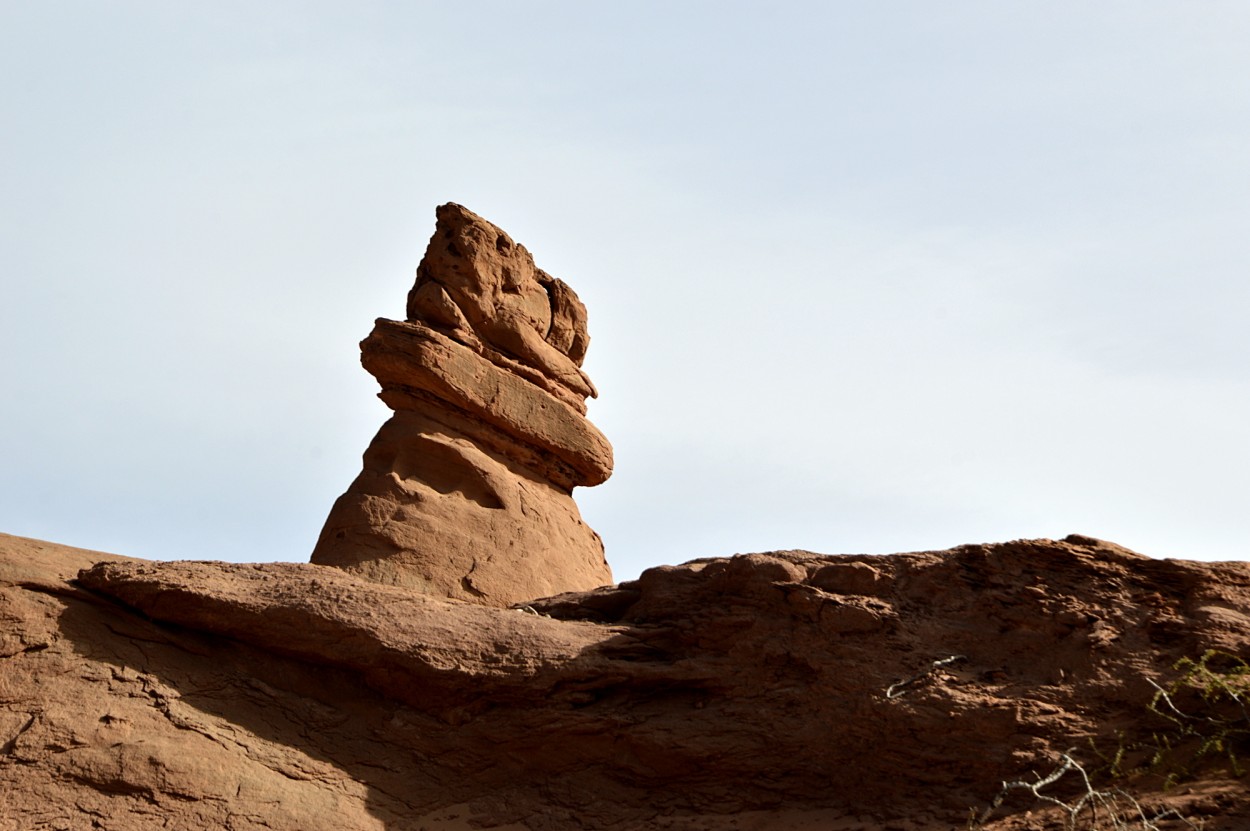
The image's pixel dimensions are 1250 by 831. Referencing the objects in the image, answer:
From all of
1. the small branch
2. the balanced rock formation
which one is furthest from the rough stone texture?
the balanced rock formation

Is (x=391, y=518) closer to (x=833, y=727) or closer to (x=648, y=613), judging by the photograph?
(x=648, y=613)

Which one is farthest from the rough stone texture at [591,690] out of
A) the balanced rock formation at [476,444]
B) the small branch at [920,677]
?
the balanced rock formation at [476,444]

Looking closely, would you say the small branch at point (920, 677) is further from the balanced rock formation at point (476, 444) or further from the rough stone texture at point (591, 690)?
the balanced rock formation at point (476, 444)

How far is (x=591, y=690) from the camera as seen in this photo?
8.02 metres

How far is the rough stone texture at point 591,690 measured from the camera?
7207 millimetres

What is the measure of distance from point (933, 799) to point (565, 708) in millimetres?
2287

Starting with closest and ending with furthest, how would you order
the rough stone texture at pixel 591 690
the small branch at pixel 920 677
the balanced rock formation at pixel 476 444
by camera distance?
1. the rough stone texture at pixel 591 690
2. the small branch at pixel 920 677
3. the balanced rock formation at pixel 476 444

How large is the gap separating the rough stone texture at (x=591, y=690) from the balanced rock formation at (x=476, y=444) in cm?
134

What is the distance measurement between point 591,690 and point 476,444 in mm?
3356

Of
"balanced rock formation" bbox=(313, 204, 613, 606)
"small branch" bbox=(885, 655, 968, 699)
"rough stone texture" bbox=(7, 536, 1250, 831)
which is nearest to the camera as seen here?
"rough stone texture" bbox=(7, 536, 1250, 831)

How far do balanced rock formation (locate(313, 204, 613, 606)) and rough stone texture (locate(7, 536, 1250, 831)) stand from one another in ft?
4.39

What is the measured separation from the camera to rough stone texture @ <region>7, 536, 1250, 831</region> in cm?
721

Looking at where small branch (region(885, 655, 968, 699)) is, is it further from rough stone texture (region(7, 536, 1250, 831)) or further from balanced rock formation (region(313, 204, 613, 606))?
balanced rock formation (region(313, 204, 613, 606))

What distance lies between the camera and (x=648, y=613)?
848cm
